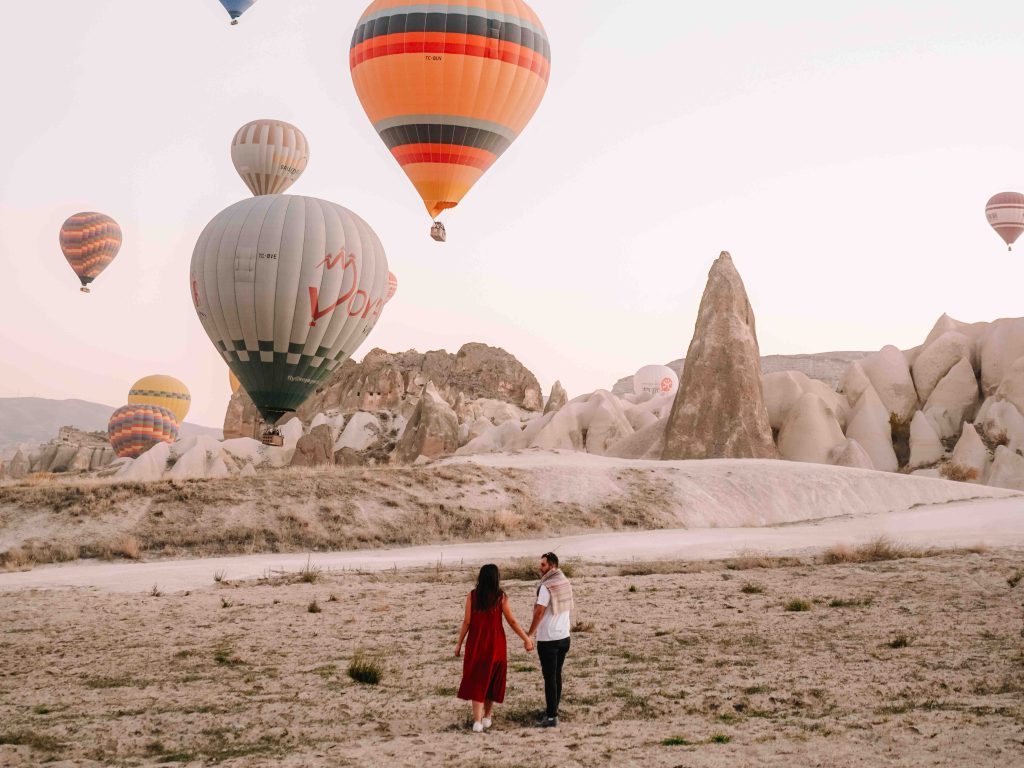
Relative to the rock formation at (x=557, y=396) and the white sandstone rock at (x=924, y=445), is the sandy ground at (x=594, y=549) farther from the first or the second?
the rock formation at (x=557, y=396)

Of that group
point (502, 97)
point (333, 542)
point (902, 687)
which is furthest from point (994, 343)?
point (902, 687)

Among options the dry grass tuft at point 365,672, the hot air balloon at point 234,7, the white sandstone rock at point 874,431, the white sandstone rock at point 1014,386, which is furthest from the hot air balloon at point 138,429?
the dry grass tuft at point 365,672

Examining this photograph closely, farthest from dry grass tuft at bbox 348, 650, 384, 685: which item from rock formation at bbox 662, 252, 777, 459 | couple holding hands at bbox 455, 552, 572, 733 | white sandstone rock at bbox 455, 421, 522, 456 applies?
white sandstone rock at bbox 455, 421, 522, 456

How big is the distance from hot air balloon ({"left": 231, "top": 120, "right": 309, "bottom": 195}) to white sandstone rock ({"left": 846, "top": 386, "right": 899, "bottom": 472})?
3507 centimetres

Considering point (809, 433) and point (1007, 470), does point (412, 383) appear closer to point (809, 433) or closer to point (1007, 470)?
point (809, 433)

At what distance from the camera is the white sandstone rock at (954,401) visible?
183 feet

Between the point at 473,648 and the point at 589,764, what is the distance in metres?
1.53

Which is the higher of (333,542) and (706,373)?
(706,373)

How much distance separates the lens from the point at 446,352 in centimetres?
13400

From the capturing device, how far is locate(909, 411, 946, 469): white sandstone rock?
53.2m

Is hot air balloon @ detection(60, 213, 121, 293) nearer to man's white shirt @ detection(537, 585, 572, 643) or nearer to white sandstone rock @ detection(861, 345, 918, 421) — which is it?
white sandstone rock @ detection(861, 345, 918, 421)

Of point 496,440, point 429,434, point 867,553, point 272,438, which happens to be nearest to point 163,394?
point 429,434

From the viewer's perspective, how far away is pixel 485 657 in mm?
10820

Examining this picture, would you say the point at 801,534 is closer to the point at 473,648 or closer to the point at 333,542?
the point at 333,542
